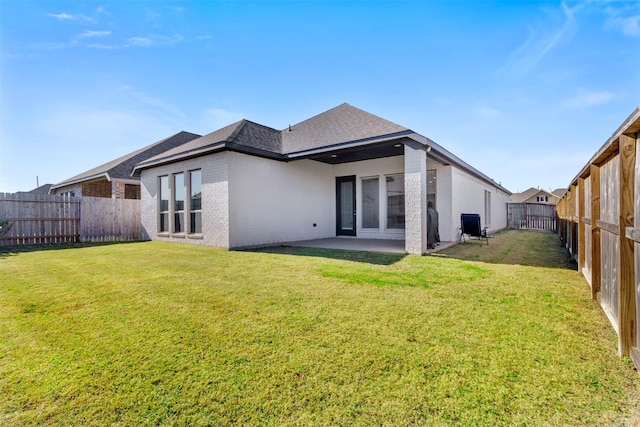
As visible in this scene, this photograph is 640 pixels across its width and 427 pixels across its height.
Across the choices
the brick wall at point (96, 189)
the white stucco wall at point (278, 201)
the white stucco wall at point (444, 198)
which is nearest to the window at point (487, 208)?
the white stucco wall at point (444, 198)

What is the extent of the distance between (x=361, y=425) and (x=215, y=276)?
3920 millimetres

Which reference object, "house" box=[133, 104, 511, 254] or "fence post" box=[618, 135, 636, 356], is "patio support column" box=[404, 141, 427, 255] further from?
"fence post" box=[618, 135, 636, 356]

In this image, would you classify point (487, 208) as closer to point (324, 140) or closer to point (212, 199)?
point (324, 140)

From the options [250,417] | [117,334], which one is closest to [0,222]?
[117,334]

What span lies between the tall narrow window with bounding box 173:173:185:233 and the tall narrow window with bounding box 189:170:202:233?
0.55m

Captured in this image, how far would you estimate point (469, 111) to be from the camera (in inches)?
419

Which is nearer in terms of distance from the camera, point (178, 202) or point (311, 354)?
point (311, 354)

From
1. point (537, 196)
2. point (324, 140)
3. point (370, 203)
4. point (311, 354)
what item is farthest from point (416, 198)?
point (537, 196)

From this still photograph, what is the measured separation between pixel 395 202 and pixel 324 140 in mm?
3519

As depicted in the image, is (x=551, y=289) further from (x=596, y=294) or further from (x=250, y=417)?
(x=250, y=417)

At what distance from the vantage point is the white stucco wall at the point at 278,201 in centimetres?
837

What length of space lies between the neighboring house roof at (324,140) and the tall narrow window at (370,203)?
109 cm

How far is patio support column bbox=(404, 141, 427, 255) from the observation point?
279 inches

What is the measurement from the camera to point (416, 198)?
23.4 ft
